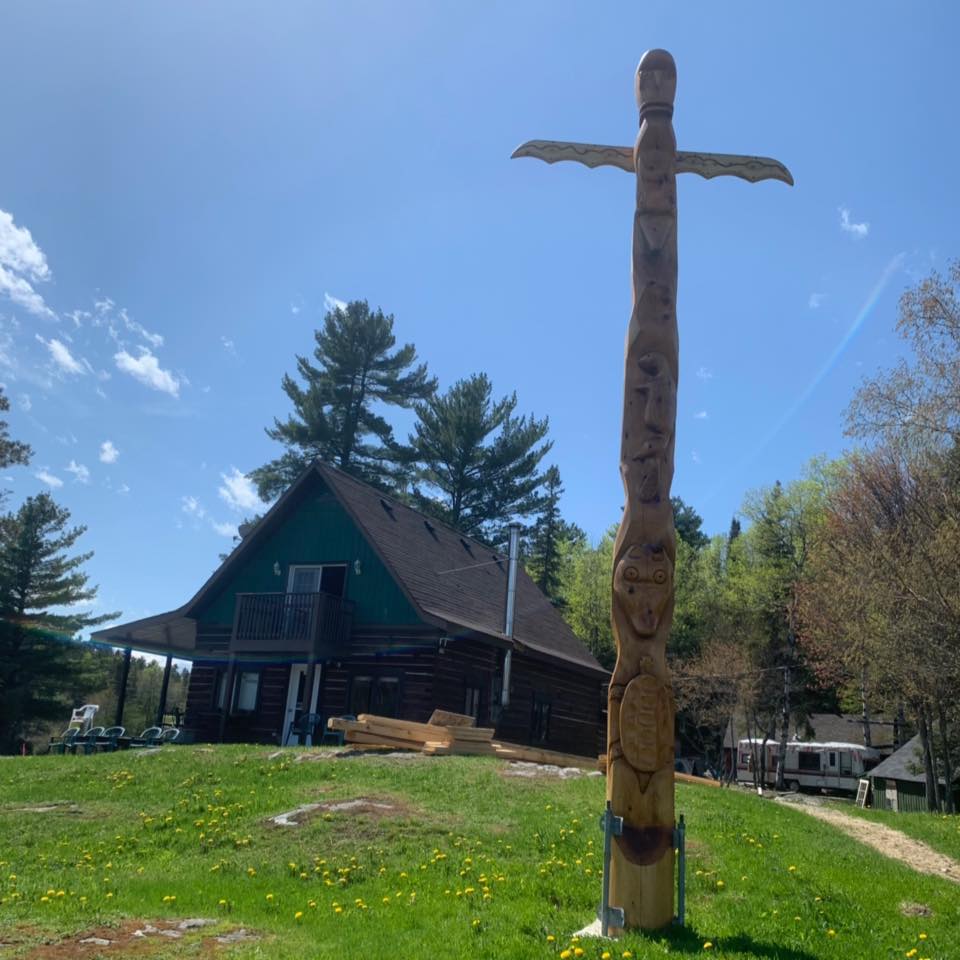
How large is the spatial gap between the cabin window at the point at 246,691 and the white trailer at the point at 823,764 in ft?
93.1

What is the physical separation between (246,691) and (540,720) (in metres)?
8.16

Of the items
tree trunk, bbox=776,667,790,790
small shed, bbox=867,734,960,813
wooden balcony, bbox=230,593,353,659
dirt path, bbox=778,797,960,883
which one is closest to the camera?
dirt path, bbox=778,797,960,883

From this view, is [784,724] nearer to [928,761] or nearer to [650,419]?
[928,761]

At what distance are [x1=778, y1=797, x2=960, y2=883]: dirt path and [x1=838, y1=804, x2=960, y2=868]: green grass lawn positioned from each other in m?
0.15

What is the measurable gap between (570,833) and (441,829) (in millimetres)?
1368

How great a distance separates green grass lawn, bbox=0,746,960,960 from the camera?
237 inches

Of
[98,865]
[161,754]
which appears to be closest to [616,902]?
[98,865]

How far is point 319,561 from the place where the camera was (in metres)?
24.0

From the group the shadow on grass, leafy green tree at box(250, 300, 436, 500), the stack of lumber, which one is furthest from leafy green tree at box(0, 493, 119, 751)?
the shadow on grass

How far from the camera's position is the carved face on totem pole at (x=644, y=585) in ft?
20.7

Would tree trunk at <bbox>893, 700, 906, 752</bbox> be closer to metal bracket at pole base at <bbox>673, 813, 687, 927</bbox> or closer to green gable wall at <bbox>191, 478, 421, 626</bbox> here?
green gable wall at <bbox>191, 478, 421, 626</bbox>

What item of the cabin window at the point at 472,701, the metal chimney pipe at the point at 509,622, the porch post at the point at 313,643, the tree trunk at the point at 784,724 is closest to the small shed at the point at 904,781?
the tree trunk at the point at 784,724

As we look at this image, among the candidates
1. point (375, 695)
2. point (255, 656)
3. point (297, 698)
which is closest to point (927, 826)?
point (375, 695)

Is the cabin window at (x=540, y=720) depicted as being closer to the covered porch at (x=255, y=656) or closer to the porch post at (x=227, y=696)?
the covered porch at (x=255, y=656)
